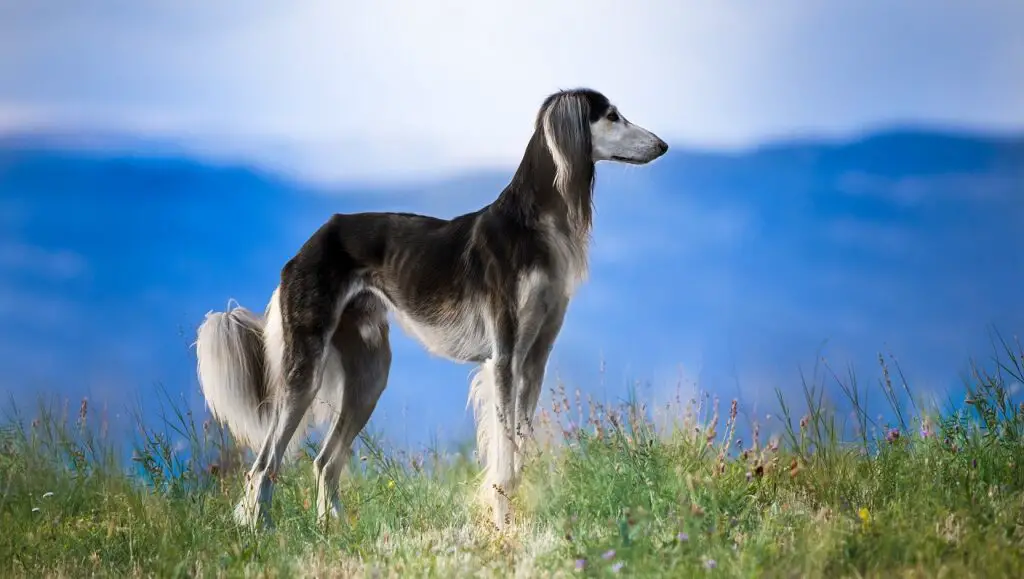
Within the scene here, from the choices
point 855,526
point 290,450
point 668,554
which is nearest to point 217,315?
point 290,450

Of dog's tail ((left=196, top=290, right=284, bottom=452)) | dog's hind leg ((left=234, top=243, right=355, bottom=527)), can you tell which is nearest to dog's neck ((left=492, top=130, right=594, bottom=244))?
dog's hind leg ((left=234, top=243, right=355, bottom=527))

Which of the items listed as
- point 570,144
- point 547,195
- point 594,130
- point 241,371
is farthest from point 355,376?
point 594,130

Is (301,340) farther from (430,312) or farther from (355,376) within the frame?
(430,312)

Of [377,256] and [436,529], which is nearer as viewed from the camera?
[436,529]

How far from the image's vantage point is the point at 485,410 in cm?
537

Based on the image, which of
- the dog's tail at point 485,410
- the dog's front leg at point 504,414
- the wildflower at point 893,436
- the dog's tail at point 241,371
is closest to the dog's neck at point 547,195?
the dog's front leg at point 504,414

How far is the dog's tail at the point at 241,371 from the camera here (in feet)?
19.2

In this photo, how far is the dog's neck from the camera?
17.2 ft

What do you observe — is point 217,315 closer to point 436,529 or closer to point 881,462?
point 436,529

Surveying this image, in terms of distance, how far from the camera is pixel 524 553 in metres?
4.52

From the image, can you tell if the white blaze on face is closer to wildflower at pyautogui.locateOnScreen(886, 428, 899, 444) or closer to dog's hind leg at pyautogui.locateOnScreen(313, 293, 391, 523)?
dog's hind leg at pyautogui.locateOnScreen(313, 293, 391, 523)

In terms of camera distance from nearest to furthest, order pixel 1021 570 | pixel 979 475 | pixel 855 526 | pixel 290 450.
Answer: pixel 1021 570 < pixel 855 526 < pixel 979 475 < pixel 290 450

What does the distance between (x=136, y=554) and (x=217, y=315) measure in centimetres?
150

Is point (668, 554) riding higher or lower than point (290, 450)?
lower
